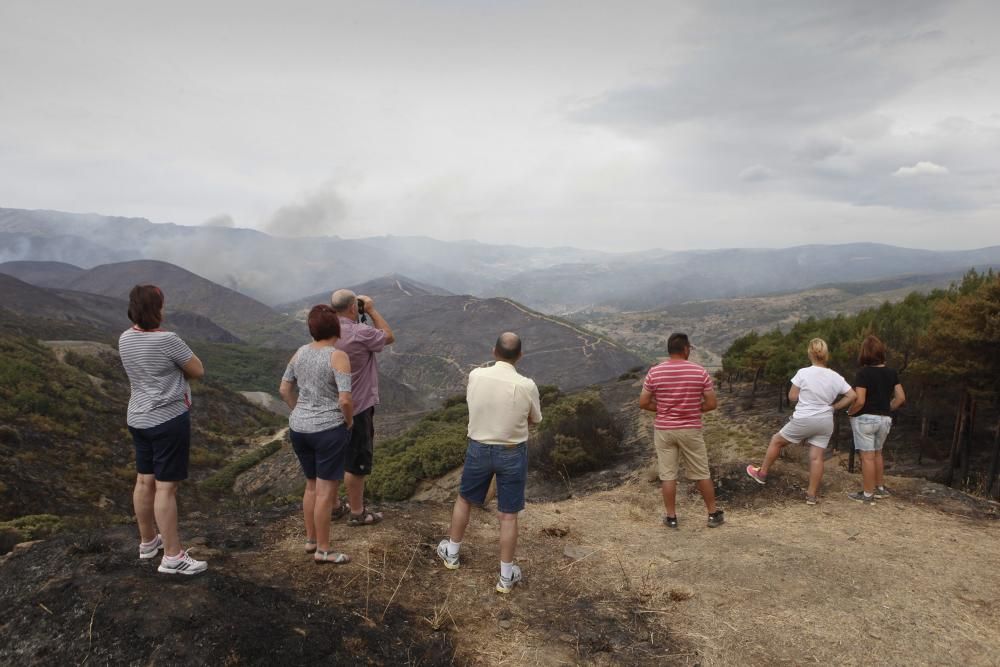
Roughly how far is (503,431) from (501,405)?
23cm

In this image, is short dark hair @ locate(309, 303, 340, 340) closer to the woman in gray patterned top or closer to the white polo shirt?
the woman in gray patterned top

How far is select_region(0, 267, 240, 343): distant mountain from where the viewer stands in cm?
4972

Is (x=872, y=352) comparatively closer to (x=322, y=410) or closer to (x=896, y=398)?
(x=896, y=398)

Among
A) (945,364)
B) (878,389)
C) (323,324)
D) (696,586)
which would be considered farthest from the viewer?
(945,364)

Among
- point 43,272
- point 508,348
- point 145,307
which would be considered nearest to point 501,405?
point 508,348

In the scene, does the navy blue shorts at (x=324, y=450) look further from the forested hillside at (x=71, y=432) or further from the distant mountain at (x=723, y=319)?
the distant mountain at (x=723, y=319)

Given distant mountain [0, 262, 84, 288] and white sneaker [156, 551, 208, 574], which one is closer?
white sneaker [156, 551, 208, 574]

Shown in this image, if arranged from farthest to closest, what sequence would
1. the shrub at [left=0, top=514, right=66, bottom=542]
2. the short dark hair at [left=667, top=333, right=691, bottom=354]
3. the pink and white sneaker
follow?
1. the pink and white sneaker
2. the shrub at [left=0, top=514, right=66, bottom=542]
3. the short dark hair at [left=667, top=333, right=691, bottom=354]

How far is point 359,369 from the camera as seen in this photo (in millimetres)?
5191

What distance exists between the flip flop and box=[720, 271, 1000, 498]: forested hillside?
11.5 meters

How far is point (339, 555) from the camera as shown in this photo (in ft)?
15.5

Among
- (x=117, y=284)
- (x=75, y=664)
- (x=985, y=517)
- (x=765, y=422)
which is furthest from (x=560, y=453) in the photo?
(x=117, y=284)

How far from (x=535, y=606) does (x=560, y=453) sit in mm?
8994

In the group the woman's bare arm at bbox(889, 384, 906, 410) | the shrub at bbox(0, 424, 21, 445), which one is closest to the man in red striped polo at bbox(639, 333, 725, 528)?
the woman's bare arm at bbox(889, 384, 906, 410)
